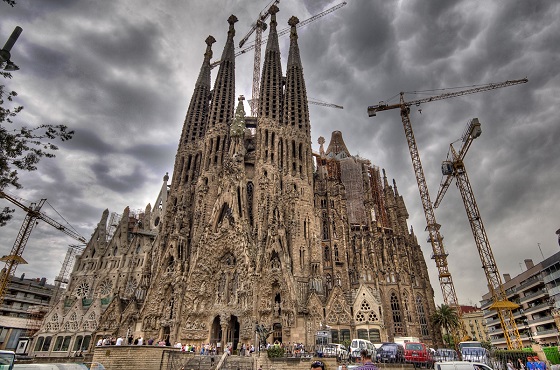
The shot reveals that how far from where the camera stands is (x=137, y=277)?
5222 cm

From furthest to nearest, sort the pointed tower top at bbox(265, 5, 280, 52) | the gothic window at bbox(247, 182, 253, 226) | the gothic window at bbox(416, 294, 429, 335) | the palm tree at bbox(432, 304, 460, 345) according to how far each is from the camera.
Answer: the pointed tower top at bbox(265, 5, 280, 52)
the gothic window at bbox(416, 294, 429, 335)
the palm tree at bbox(432, 304, 460, 345)
the gothic window at bbox(247, 182, 253, 226)

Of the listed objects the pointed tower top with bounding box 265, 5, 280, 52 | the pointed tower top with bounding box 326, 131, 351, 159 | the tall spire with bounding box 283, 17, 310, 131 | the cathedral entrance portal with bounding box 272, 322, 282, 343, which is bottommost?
the cathedral entrance portal with bounding box 272, 322, 282, 343

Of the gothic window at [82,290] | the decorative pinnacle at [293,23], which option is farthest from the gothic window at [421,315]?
the decorative pinnacle at [293,23]

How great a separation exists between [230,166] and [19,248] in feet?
108

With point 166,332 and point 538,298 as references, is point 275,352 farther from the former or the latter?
point 538,298

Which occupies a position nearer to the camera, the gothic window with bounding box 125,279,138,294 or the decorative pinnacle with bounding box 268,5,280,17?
the gothic window with bounding box 125,279,138,294

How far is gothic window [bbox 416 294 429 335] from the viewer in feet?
154

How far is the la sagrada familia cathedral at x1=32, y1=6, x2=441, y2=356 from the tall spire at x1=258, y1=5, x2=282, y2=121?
24 centimetres

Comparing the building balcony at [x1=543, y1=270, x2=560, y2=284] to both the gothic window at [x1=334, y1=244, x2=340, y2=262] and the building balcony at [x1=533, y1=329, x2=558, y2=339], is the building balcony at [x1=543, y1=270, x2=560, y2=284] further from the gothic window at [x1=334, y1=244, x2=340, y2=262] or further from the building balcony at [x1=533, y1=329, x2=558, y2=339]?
the gothic window at [x1=334, y1=244, x2=340, y2=262]

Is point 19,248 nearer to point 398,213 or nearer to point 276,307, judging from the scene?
point 276,307

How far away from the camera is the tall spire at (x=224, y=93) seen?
55281 millimetres

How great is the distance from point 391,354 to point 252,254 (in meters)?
20.5

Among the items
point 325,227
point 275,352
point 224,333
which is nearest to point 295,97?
point 325,227

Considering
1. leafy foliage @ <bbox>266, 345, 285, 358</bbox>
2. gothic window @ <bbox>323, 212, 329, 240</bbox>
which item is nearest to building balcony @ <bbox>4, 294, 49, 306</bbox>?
gothic window @ <bbox>323, 212, 329, 240</bbox>
